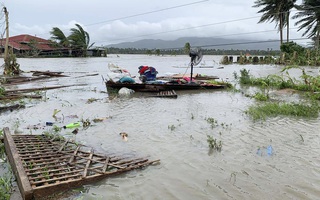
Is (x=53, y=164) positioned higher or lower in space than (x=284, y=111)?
lower

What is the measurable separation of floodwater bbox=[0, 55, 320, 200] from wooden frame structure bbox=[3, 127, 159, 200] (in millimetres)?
209

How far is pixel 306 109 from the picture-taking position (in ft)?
27.7

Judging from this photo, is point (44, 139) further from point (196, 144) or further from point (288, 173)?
point (288, 173)

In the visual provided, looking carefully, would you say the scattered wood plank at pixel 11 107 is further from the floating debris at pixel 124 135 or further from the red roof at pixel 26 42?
the red roof at pixel 26 42

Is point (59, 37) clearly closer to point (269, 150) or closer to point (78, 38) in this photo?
point (78, 38)

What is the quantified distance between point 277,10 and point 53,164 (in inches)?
1489

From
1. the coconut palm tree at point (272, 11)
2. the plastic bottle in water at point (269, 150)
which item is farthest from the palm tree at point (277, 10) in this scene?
the plastic bottle in water at point (269, 150)

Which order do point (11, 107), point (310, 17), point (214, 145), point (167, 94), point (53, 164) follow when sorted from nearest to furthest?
point (53, 164) < point (214, 145) < point (11, 107) < point (167, 94) < point (310, 17)

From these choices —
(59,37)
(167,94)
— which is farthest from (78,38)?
(167,94)

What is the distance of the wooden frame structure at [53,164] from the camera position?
12.5ft

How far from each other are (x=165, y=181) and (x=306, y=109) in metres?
5.92

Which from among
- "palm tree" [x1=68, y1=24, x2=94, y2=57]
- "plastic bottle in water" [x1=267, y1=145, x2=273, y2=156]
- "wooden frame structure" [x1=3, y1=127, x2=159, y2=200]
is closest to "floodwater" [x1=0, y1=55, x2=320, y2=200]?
"plastic bottle in water" [x1=267, y1=145, x2=273, y2=156]

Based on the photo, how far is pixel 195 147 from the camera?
5.77 m

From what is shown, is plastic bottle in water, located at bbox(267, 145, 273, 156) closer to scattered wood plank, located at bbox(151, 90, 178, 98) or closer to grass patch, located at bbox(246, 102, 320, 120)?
grass patch, located at bbox(246, 102, 320, 120)
